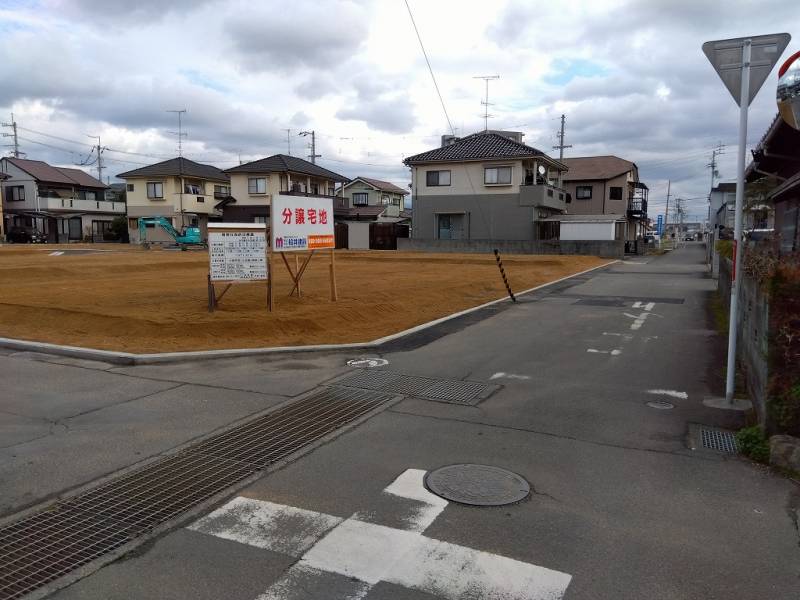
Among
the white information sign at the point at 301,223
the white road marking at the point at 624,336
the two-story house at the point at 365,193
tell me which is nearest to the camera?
the white road marking at the point at 624,336

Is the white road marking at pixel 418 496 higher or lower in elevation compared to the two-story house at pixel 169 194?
lower

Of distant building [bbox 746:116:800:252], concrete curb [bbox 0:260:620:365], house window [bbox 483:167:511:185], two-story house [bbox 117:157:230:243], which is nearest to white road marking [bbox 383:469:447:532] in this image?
concrete curb [bbox 0:260:620:365]

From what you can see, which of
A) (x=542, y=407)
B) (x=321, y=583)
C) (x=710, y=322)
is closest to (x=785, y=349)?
(x=542, y=407)

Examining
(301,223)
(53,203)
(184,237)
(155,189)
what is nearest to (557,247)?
(301,223)

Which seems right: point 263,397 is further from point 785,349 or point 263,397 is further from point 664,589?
point 785,349

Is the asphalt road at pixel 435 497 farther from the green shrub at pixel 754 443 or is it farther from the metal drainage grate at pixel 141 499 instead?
the metal drainage grate at pixel 141 499

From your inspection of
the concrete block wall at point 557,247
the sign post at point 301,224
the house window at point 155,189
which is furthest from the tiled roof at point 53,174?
the sign post at point 301,224

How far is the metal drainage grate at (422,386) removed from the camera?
21.3ft

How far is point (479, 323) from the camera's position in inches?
452

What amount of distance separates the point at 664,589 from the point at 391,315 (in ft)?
30.8

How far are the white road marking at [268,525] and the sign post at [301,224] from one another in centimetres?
811

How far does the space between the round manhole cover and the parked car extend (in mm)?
56365

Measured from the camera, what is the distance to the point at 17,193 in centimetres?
5356

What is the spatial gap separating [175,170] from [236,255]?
153ft
